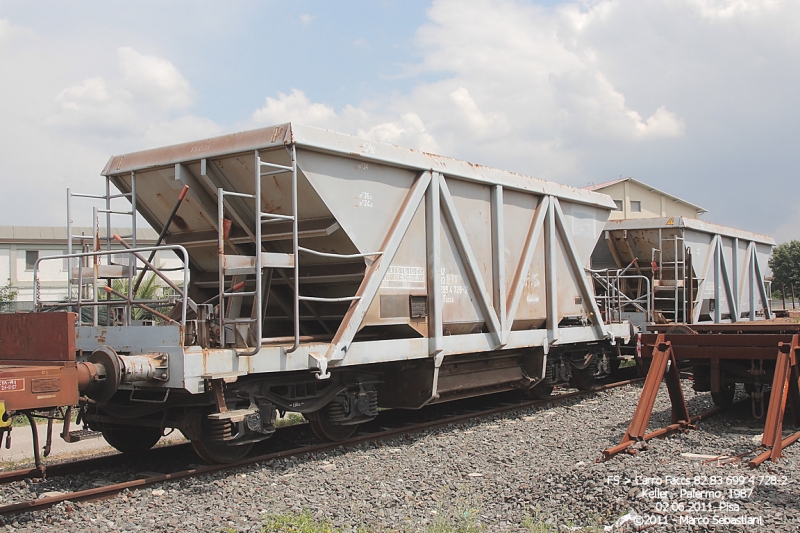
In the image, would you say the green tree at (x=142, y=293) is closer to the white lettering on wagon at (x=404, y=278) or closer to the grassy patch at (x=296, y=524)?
the white lettering on wagon at (x=404, y=278)

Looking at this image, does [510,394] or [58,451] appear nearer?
[58,451]

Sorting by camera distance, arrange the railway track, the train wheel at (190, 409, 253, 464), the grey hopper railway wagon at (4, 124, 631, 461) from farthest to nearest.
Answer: the train wheel at (190, 409, 253, 464) → the grey hopper railway wagon at (4, 124, 631, 461) → the railway track

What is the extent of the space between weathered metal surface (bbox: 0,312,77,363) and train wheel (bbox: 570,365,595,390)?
30.2 ft

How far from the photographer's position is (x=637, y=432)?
25.0ft

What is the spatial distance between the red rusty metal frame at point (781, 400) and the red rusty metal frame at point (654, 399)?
3.18ft

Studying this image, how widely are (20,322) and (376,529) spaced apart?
12.9 feet

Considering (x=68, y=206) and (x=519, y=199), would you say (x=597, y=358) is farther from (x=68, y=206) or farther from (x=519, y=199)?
(x=68, y=206)

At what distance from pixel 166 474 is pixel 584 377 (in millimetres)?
8263

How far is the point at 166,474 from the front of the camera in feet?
23.2

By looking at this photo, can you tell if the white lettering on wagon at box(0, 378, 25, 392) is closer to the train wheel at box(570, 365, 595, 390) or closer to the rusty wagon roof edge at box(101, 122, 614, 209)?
the rusty wagon roof edge at box(101, 122, 614, 209)

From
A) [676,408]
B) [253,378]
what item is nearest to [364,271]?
[253,378]

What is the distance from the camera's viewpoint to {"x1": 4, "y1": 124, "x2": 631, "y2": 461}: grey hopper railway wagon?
281 inches

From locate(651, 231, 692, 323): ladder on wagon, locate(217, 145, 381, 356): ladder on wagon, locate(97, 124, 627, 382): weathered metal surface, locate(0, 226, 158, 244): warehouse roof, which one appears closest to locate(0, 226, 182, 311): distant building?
locate(0, 226, 158, 244): warehouse roof

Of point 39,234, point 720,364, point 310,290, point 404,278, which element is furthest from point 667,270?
point 39,234
